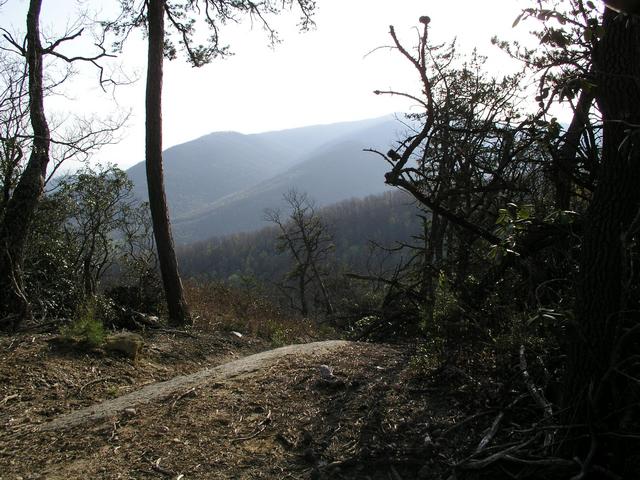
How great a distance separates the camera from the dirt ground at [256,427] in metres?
2.72

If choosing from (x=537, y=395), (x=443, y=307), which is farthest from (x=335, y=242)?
(x=537, y=395)

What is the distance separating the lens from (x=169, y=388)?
4125 millimetres

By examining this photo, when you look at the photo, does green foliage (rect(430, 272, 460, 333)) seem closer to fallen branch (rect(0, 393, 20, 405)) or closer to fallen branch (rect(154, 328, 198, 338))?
fallen branch (rect(0, 393, 20, 405))

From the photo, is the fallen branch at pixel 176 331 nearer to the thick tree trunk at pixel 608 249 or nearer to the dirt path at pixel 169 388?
the dirt path at pixel 169 388

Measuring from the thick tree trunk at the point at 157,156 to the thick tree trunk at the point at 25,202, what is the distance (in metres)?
1.71

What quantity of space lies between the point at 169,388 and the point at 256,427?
122 cm

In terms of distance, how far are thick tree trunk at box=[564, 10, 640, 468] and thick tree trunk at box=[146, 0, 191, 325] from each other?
280 inches

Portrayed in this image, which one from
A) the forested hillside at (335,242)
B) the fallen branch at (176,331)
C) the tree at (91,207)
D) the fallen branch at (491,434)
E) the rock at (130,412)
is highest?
the tree at (91,207)

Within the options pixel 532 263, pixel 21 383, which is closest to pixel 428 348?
→ pixel 532 263

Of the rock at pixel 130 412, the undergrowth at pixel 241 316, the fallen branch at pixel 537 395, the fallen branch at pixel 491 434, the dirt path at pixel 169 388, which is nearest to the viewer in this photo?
the fallen branch at pixel 537 395

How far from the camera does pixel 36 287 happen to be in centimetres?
721

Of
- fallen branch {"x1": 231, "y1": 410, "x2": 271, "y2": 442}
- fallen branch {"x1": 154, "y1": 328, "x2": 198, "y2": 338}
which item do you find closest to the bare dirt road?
fallen branch {"x1": 231, "y1": 410, "x2": 271, "y2": 442}

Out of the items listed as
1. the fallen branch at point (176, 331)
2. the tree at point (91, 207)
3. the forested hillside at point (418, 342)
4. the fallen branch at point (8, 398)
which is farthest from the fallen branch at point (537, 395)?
the tree at point (91, 207)

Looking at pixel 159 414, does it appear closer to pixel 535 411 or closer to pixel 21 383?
pixel 21 383
